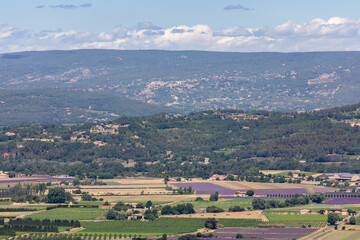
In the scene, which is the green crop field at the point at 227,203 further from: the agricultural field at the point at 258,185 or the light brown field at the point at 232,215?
the agricultural field at the point at 258,185

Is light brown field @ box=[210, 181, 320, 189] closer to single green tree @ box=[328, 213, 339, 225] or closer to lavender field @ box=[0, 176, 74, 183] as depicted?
lavender field @ box=[0, 176, 74, 183]

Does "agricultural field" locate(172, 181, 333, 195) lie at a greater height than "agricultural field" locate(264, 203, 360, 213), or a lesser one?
lesser

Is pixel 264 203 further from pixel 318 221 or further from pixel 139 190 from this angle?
pixel 139 190

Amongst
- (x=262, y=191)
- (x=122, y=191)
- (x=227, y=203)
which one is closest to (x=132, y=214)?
(x=227, y=203)

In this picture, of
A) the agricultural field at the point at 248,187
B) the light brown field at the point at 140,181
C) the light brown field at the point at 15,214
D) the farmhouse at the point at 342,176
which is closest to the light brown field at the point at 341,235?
the agricultural field at the point at 248,187

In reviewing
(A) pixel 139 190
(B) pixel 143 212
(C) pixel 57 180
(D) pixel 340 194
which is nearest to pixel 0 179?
(C) pixel 57 180

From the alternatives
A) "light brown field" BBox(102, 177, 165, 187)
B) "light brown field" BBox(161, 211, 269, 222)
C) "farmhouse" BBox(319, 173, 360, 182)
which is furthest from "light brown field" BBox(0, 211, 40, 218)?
"farmhouse" BBox(319, 173, 360, 182)
